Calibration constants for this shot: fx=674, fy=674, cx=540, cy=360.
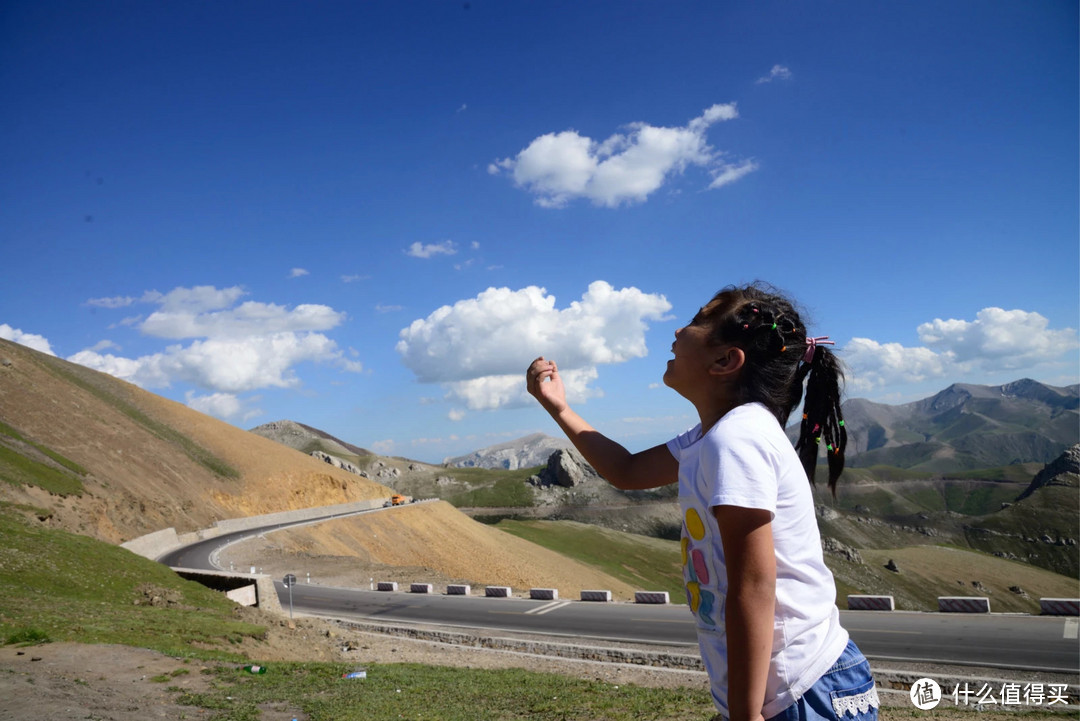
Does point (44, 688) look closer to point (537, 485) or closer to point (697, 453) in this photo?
point (697, 453)

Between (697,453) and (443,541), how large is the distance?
63130 millimetres

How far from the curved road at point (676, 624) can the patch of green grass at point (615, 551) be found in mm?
39842

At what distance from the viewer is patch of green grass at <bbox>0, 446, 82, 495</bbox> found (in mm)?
36594

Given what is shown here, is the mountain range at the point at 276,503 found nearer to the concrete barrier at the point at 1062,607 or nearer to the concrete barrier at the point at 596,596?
the concrete barrier at the point at 596,596

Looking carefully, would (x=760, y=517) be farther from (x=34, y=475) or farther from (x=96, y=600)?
(x=34, y=475)

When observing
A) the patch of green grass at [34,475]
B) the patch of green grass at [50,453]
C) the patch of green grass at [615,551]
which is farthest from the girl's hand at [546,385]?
the patch of green grass at [615,551]

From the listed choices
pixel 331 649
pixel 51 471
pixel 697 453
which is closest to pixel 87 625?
pixel 331 649

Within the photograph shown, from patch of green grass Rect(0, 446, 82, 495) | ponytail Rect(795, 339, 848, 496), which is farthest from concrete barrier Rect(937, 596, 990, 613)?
patch of green grass Rect(0, 446, 82, 495)

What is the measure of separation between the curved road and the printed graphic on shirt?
18.8 metres

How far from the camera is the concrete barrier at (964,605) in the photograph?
2370cm

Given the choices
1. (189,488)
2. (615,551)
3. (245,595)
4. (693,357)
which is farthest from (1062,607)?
(189,488)

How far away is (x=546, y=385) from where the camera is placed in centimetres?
300

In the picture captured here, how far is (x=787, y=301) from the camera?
2303 mm

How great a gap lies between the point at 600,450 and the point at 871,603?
27314 mm
